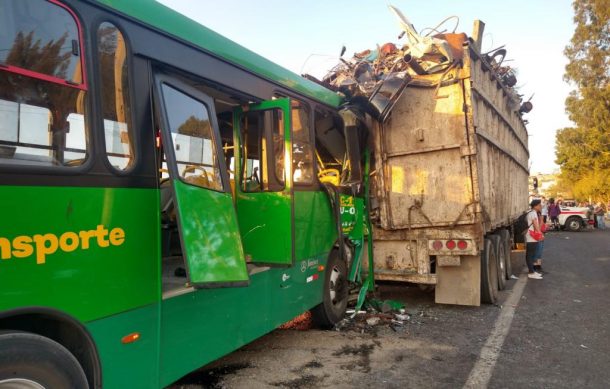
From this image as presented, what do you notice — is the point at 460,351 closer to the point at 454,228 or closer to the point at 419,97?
the point at 454,228

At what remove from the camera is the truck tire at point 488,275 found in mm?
6602

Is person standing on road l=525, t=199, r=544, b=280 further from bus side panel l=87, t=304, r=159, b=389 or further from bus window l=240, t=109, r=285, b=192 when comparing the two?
bus side panel l=87, t=304, r=159, b=389

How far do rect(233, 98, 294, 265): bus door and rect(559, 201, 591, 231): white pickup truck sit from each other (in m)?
24.5

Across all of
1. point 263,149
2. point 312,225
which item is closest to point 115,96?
point 263,149

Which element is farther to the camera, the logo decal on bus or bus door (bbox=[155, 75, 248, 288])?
bus door (bbox=[155, 75, 248, 288])

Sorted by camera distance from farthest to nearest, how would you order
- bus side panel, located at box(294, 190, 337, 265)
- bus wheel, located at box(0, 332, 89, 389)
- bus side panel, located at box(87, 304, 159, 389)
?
1. bus side panel, located at box(294, 190, 337, 265)
2. bus side panel, located at box(87, 304, 159, 389)
3. bus wheel, located at box(0, 332, 89, 389)

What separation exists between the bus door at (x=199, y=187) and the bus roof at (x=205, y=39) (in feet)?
1.35

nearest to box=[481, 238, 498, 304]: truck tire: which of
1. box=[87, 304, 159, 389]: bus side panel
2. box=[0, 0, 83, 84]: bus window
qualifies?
box=[87, 304, 159, 389]: bus side panel

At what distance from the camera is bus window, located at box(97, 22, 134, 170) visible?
2602 millimetres

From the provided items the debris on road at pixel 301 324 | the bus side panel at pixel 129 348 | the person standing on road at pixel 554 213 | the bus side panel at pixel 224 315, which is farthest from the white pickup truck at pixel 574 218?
the bus side panel at pixel 129 348

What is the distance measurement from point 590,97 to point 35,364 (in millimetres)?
35466

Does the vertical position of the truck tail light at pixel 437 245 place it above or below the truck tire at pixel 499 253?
above

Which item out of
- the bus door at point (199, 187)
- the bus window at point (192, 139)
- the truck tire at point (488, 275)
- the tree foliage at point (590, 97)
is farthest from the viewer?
the tree foliage at point (590, 97)

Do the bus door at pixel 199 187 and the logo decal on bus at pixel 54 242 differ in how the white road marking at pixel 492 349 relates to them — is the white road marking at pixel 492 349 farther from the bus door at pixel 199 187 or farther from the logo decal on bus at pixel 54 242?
the logo decal on bus at pixel 54 242
